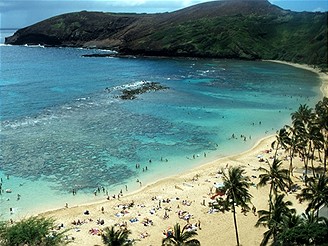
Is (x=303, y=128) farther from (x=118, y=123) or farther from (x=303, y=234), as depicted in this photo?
(x=118, y=123)

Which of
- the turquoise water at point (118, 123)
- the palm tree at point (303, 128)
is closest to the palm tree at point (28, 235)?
the turquoise water at point (118, 123)

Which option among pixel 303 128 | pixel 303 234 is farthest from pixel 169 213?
pixel 303 128

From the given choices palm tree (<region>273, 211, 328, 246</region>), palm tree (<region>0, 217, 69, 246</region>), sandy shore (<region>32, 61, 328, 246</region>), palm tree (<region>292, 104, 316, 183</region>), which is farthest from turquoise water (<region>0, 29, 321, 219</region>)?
palm tree (<region>273, 211, 328, 246</region>)

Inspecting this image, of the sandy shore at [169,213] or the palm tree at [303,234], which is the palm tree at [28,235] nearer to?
the sandy shore at [169,213]

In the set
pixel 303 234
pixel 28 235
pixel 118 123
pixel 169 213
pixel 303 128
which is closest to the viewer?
pixel 303 234

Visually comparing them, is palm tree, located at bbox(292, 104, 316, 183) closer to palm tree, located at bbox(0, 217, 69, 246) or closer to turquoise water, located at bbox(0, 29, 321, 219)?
turquoise water, located at bbox(0, 29, 321, 219)

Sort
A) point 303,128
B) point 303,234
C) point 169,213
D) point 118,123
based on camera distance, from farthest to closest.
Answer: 1. point 118,123
2. point 303,128
3. point 169,213
4. point 303,234
